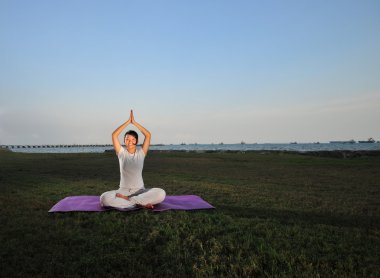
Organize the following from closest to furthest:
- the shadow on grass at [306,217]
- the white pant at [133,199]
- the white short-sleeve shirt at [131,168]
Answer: the shadow on grass at [306,217], the white pant at [133,199], the white short-sleeve shirt at [131,168]

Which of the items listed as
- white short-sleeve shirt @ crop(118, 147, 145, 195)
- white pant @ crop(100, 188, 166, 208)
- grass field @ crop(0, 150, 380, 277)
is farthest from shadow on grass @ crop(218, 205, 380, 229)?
white short-sleeve shirt @ crop(118, 147, 145, 195)

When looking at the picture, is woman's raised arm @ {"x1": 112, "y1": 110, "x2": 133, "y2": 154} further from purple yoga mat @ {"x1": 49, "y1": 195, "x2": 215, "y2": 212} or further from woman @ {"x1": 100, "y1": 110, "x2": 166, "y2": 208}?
purple yoga mat @ {"x1": 49, "y1": 195, "x2": 215, "y2": 212}

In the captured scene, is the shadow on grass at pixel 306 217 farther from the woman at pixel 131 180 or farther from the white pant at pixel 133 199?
the woman at pixel 131 180

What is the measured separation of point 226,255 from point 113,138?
13.1 feet

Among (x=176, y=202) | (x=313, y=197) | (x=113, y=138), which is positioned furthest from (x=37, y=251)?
(x=313, y=197)

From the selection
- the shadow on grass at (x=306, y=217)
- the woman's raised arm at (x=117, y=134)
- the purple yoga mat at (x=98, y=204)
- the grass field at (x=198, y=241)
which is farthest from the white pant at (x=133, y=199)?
the shadow on grass at (x=306, y=217)

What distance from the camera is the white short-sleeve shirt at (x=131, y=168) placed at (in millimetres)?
7062

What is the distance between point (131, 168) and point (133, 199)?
0.74 meters

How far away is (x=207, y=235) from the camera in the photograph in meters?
4.90

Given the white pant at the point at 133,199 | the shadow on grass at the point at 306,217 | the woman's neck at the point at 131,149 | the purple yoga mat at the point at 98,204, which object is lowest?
the shadow on grass at the point at 306,217

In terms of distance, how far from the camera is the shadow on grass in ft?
19.4

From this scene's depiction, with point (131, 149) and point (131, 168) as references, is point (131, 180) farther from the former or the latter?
point (131, 149)

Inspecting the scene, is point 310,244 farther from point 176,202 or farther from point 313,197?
point 313,197

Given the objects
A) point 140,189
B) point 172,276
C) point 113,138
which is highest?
point 113,138
